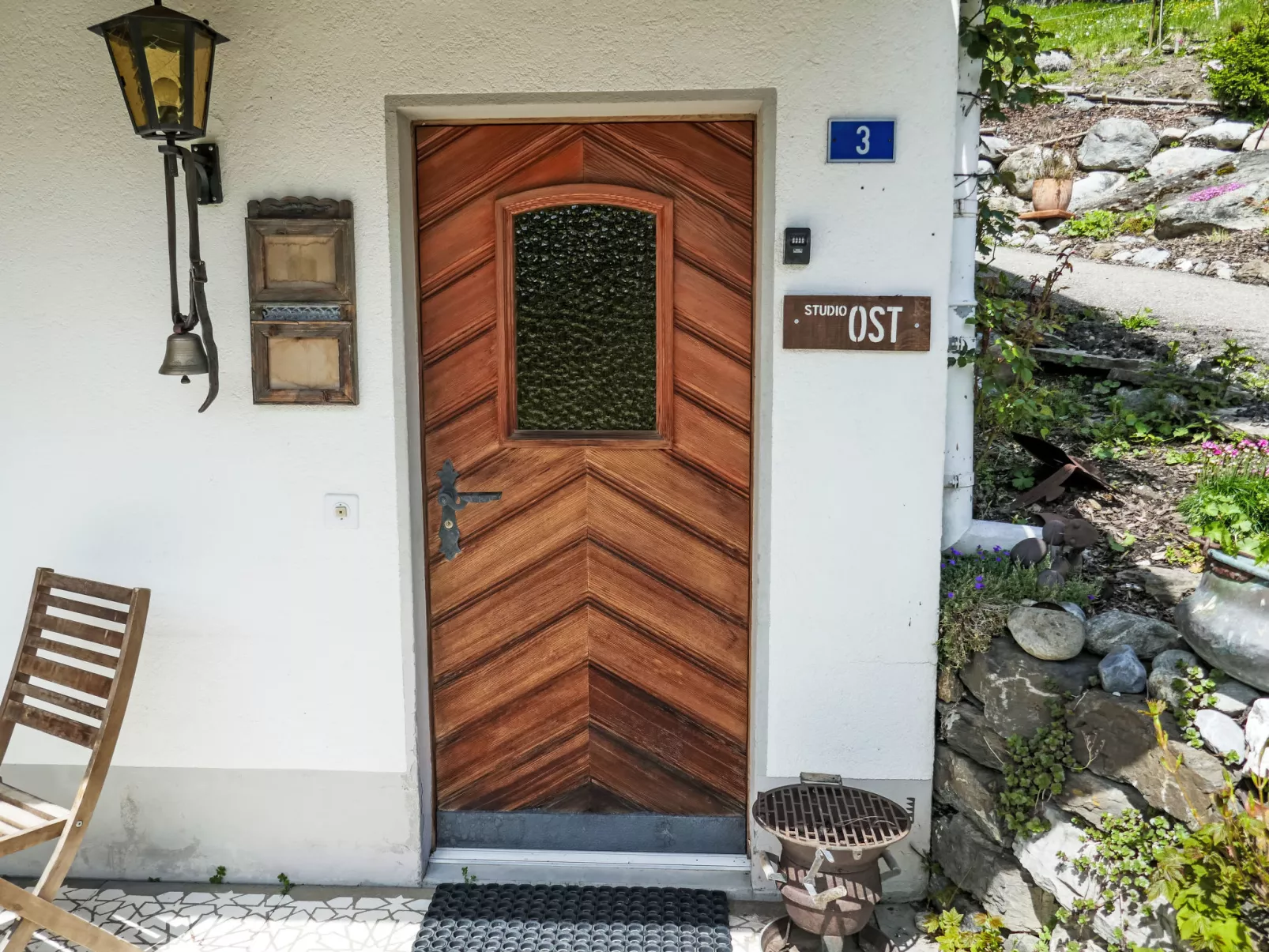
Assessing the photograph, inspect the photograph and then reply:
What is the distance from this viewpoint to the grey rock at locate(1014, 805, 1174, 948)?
2576 millimetres

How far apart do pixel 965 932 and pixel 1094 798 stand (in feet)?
2.19

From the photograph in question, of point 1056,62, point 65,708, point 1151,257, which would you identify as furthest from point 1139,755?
point 1056,62

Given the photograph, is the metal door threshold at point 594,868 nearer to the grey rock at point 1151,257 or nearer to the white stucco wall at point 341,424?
the white stucco wall at point 341,424

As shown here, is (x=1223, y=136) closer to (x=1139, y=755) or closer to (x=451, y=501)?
(x=1139, y=755)

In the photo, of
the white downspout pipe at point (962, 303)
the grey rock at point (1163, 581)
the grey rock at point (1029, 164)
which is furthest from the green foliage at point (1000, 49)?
the grey rock at point (1029, 164)

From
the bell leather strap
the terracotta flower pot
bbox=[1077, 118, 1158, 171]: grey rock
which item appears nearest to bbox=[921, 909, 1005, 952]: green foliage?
the bell leather strap

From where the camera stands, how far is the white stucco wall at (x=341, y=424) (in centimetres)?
302

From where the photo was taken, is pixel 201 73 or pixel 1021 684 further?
pixel 1021 684

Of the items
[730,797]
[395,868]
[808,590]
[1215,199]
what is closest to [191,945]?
[395,868]

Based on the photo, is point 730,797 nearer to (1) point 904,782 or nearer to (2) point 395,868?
(1) point 904,782

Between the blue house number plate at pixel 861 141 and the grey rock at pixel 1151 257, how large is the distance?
Answer: 603 cm

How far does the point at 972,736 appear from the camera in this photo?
3.18 meters

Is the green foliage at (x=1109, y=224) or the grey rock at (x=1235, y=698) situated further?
the green foliage at (x=1109, y=224)

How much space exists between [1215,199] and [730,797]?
24.4 feet
